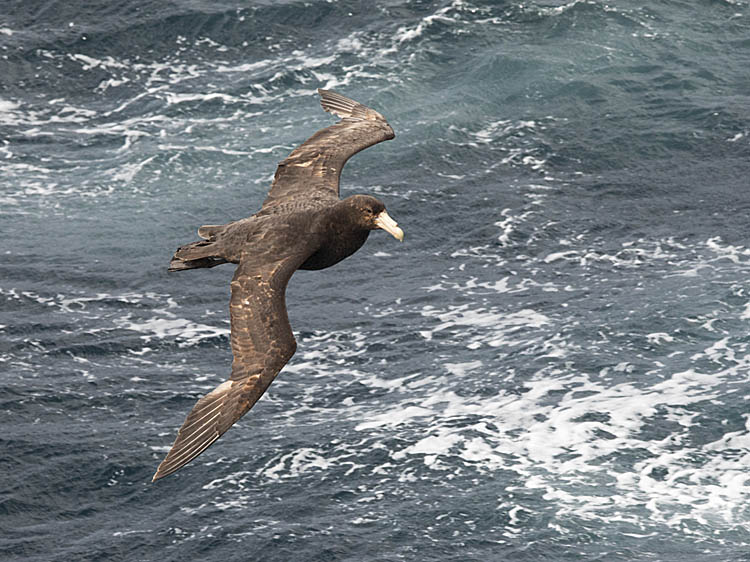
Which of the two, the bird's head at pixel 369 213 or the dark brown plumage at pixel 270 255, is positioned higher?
the bird's head at pixel 369 213

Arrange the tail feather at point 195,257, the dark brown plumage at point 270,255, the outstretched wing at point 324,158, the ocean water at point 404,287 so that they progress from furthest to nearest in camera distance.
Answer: the ocean water at point 404,287
the outstretched wing at point 324,158
the tail feather at point 195,257
the dark brown plumage at point 270,255

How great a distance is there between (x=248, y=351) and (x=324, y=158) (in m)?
5.43

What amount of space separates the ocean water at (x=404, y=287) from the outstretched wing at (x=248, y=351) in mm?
10622

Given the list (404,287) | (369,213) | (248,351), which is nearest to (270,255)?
(369,213)

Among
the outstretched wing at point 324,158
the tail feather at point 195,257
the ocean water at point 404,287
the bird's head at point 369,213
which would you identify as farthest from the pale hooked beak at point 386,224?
the ocean water at point 404,287

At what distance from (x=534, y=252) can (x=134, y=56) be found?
16.9m

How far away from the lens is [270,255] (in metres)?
21.9

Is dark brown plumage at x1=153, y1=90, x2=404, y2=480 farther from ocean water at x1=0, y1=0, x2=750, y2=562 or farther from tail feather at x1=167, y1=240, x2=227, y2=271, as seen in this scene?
ocean water at x1=0, y1=0, x2=750, y2=562

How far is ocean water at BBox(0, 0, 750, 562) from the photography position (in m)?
31.5

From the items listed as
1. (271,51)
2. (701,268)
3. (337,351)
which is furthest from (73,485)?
(271,51)

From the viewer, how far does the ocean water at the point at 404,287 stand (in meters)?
31.5

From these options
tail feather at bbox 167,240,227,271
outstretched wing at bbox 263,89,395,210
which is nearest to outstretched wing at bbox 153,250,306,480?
tail feather at bbox 167,240,227,271

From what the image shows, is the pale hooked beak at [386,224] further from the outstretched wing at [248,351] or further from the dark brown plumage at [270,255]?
the outstretched wing at [248,351]

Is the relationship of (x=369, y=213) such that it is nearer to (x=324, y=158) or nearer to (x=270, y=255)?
(x=270, y=255)
